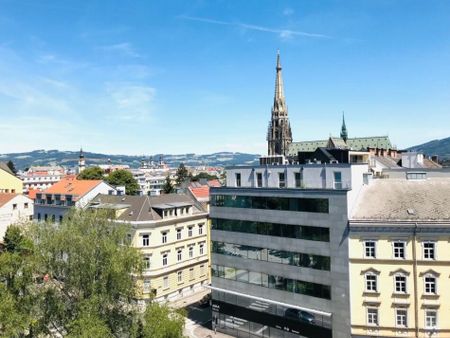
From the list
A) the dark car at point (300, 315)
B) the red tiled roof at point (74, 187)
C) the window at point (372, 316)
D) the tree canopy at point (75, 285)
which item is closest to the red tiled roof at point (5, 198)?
the red tiled roof at point (74, 187)

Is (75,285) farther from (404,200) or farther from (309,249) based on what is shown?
(404,200)

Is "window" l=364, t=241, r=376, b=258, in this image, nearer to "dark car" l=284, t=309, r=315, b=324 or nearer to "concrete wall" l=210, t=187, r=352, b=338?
"concrete wall" l=210, t=187, r=352, b=338

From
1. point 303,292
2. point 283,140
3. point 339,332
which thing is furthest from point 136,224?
point 283,140

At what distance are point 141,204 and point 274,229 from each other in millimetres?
22942

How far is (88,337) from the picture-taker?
26406 mm

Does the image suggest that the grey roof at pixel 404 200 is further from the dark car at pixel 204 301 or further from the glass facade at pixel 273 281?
the dark car at pixel 204 301

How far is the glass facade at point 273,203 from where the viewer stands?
38812 mm

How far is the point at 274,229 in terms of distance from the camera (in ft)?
139

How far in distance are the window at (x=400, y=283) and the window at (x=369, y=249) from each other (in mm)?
2774

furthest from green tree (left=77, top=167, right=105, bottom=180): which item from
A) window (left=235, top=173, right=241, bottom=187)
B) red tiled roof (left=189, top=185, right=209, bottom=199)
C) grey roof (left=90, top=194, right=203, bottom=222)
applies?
window (left=235, top=173, right=241, bottom=187)

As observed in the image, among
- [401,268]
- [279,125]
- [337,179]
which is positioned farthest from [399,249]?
[279,125]

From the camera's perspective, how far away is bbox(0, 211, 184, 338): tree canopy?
98.5 feet

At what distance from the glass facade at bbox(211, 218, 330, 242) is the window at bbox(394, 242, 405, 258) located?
19.9 ft

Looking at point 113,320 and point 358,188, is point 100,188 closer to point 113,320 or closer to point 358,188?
point 113,320
